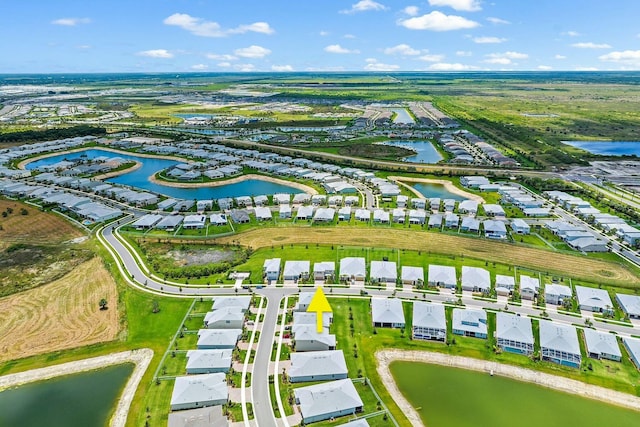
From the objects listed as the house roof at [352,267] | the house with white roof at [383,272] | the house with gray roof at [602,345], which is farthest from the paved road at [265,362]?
the house with gray roof at [602,345]

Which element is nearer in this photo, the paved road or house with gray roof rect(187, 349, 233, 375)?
the paved road

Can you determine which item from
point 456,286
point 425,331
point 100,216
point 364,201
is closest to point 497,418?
point 425,331

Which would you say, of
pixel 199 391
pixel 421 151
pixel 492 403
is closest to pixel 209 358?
pixel 199 391

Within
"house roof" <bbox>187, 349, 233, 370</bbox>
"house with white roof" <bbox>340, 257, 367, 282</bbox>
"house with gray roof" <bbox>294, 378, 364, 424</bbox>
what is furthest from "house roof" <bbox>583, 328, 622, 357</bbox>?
"house roof" <bbox>187, 349, 233, 370</bbox>

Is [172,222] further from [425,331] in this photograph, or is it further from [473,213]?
[473,213]

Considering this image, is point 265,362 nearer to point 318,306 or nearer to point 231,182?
point 318,306

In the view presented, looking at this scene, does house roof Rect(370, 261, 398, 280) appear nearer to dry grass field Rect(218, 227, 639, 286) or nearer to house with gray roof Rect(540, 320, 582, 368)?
dry grass field Rect(218, 227, 639, 286)

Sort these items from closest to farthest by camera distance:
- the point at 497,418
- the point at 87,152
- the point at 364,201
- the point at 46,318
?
the point at 497,418 → the point at 46,318 → the point at 364,201 → the point at 87,152
